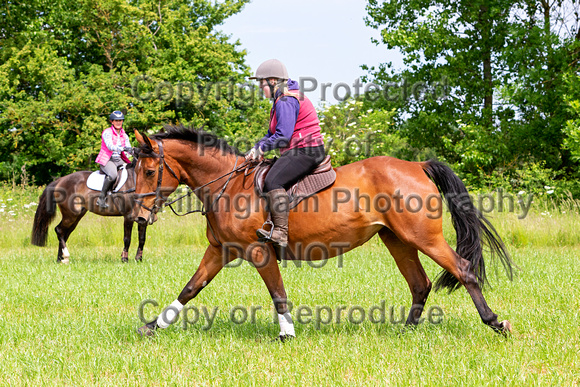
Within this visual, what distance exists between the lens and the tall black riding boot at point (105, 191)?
38.3 ft

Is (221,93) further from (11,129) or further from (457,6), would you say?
(457,6)

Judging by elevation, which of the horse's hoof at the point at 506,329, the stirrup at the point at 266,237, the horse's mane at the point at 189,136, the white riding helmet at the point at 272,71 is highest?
the white riding helmet at the point at 272,71

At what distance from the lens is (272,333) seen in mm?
5762

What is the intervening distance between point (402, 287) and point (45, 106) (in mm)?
23120

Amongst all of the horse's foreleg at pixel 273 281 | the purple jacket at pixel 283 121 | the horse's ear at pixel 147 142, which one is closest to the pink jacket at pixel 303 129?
the purple jacket at pixel 283 121

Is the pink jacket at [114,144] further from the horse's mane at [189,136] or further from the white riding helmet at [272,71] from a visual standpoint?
the white riding helmet at [272,71]

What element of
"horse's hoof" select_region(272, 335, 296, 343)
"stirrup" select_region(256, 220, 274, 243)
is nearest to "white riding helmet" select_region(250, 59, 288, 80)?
"stirrup" select_region(256, 220, 274, 243)

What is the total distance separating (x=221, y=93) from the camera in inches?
1268

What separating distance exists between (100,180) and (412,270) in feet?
27.0

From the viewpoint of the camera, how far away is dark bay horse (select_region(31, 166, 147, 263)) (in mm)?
11742

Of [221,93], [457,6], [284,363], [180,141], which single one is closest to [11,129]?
[221,93]

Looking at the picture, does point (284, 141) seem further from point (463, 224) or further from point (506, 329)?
point (506, 329)

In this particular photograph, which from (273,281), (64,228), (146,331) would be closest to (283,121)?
(273,281)

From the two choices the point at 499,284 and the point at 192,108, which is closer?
the point at 499,284
